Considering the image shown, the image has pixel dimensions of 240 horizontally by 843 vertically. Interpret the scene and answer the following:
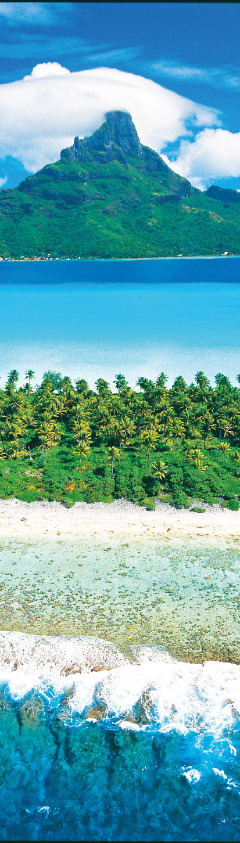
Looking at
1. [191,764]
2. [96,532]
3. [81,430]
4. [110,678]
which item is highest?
[81,430]

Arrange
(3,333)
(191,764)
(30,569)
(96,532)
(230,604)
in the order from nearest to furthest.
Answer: (191,764)
(230,604)
(30,569)
(96,532)
(3,333)

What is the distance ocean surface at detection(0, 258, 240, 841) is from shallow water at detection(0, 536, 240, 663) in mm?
127

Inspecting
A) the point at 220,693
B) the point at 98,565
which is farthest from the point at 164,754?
the point at 98,565

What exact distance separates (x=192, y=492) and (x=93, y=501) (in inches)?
433

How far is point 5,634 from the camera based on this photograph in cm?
3788

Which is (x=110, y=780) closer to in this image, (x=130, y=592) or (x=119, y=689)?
(x=119, y=689)

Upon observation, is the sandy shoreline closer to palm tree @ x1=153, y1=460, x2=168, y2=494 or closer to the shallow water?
the shallow water

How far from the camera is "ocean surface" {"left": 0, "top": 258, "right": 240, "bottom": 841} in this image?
28094 millimetres

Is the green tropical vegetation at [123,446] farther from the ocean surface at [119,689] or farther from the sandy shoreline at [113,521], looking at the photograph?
the ocean surface at [119,689]

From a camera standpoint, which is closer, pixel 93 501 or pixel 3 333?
pixel 93 501

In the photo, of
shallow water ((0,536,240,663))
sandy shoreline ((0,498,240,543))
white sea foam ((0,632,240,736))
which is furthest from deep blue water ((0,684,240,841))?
sandy shoreline ((0,498,240,543))

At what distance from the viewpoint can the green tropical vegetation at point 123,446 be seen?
5912cm

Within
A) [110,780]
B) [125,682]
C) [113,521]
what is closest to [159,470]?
[113,521]

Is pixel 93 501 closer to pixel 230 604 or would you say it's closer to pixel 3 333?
pixel 230 604
